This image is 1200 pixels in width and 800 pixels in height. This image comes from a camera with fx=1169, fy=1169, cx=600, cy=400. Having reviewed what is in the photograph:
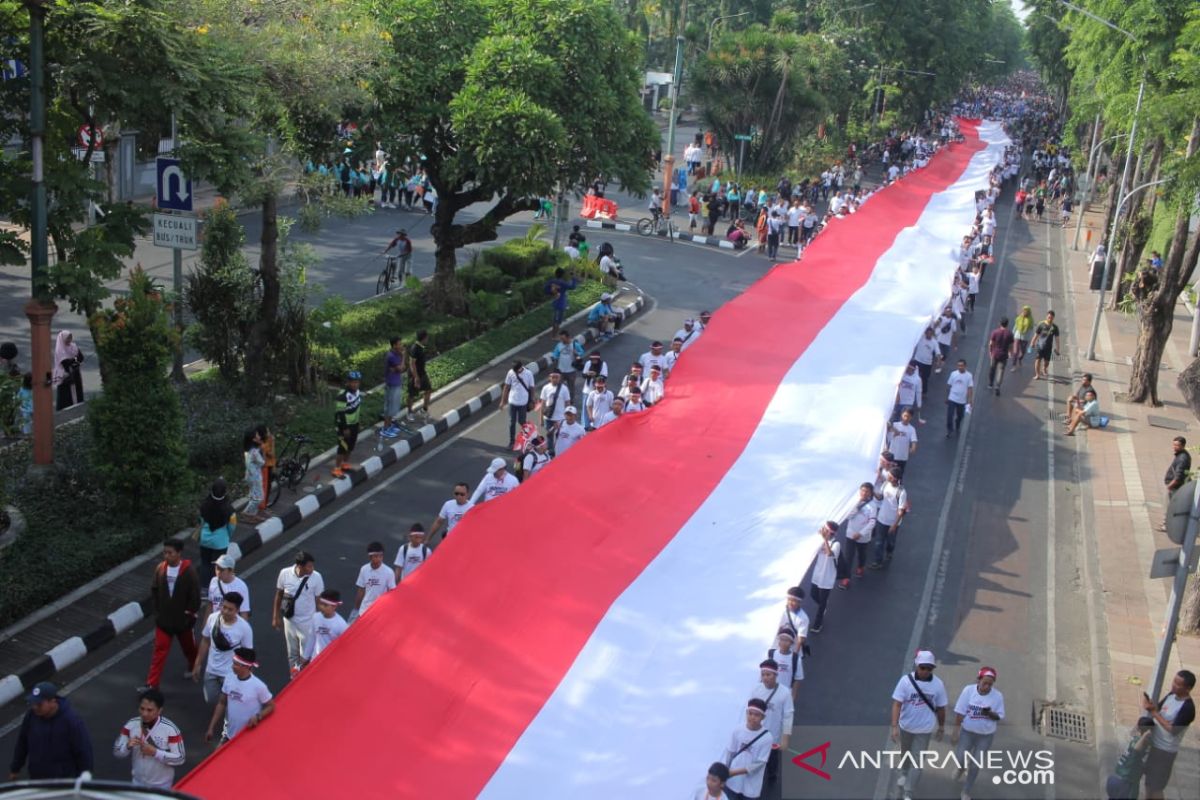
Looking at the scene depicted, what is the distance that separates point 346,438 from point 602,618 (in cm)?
617

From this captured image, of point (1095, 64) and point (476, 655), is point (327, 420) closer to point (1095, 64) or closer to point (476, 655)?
point (476, 655)

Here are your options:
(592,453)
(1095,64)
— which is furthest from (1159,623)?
(1095,64)

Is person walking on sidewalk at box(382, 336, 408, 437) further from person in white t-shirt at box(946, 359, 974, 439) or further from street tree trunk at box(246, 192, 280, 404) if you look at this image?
person in white t-shirt at box(946, 359, 974, 439)

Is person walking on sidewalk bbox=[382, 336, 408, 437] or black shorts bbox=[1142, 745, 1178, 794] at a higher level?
person walking on sidewalk bbox=[382, 336, 408, 437]

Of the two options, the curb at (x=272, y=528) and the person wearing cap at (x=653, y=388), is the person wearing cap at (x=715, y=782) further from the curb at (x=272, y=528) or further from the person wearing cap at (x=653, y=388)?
the person wearing cap at (x=653, y=388)

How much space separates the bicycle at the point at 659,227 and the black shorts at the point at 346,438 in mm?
20748

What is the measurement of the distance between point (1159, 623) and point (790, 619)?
19.3ft

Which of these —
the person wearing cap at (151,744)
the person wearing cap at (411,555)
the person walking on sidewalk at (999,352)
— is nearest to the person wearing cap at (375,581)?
the person wearing cap at (411,555)

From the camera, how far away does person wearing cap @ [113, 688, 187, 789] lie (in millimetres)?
8086

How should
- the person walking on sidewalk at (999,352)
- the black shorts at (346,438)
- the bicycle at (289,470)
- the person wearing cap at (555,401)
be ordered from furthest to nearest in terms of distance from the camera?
the person walking on sidewalk at (999,352), the person wearing cap at (555,401), the black shorts at (346,438), the bicycle at (289,470)

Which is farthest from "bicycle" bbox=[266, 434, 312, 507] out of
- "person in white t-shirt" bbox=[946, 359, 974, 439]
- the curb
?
"person in white t-shirt" bbox=[946, 359, 974, 439]

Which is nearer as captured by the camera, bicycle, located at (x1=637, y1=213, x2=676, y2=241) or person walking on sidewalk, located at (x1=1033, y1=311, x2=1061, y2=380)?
person walking on sidewalk, located at (x1=1033, y1=311, x2=1061, y2=380)

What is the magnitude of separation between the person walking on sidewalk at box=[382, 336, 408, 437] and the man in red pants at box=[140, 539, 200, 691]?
6837 millimetres

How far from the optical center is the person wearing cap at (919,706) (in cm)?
965
